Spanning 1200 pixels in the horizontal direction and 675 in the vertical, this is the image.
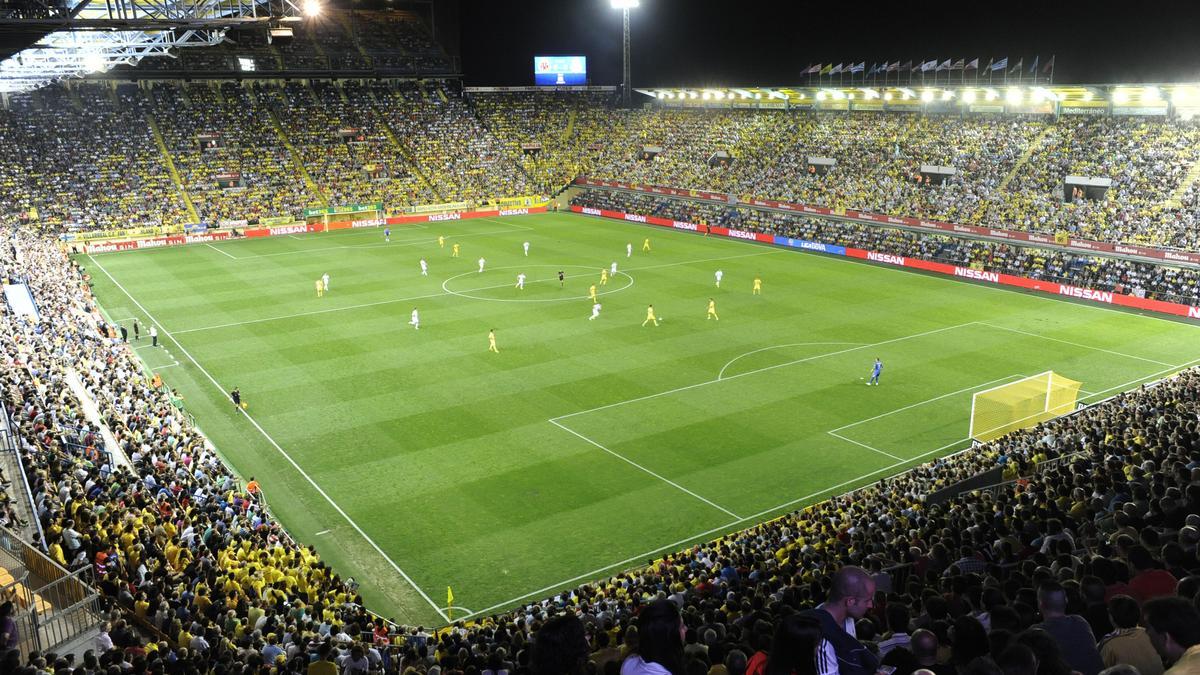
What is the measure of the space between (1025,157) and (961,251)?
11261 millimetres

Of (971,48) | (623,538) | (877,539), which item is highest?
(971,48)

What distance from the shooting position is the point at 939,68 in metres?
61.1

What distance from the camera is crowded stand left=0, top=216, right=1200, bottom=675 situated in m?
6.22

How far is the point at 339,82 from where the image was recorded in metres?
89.5

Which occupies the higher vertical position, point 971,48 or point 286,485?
point 971,48

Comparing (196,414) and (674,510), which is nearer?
(674,510)

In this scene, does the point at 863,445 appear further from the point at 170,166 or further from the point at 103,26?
the point at 170,166

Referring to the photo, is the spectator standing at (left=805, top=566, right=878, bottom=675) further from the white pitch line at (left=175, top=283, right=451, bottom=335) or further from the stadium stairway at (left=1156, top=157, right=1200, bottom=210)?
the stadium stairway at (left=1156, top=157, right=1200, bottom=210)

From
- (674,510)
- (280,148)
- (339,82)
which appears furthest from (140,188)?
(674,510)

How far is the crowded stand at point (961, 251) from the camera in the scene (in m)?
43.2

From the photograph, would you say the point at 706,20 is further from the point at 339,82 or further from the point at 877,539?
the point at 877,539

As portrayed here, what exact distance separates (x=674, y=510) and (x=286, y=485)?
1075 cm

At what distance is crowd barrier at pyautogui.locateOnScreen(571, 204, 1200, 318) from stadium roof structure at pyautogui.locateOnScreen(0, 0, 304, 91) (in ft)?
127

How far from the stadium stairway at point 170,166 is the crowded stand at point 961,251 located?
116 feet
